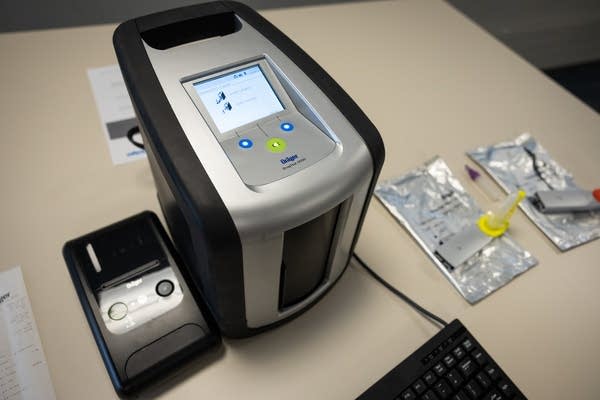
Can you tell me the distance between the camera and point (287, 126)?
1.27 ft

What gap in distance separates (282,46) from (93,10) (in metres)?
0.86

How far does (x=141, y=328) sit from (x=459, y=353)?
38 centimetres

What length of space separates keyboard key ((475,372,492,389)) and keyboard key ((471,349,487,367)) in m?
0.01

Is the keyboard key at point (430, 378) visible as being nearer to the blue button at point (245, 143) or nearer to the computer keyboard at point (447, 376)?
the computer keyboard at point (447, 376)

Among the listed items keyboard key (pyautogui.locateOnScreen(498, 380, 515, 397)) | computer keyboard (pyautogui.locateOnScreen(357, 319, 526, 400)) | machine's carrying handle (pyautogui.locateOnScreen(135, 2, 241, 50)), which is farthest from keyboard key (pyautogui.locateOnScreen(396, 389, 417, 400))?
machine's carrying handle (pyautogui.locateOnScreen(135, 2, 241, 50))

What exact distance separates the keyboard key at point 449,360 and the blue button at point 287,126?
0.33 metres

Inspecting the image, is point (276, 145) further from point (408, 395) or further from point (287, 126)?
point (408, 395)

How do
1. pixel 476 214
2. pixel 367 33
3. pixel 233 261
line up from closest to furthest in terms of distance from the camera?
pixel 233 261, pixel 476 214, pixel 367 33

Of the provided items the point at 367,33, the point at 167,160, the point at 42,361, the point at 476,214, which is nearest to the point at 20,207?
the point at 42,361

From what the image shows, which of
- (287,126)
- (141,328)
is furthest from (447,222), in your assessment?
(141,328)

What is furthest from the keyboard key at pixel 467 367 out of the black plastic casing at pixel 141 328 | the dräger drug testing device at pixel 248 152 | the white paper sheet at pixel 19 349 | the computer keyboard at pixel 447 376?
the white paper sheet at pixel 19 349

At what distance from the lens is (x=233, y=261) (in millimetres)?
332

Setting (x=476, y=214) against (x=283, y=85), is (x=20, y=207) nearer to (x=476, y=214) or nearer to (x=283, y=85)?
(x=283, y=85)

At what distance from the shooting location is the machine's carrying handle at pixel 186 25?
429 millimetres
